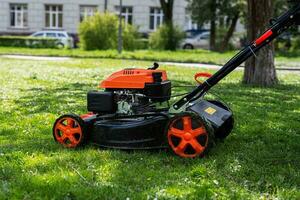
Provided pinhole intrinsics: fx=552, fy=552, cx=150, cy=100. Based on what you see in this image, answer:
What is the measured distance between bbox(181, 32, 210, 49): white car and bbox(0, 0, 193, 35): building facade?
7.28 metres

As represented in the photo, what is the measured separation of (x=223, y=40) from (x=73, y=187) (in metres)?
37.0

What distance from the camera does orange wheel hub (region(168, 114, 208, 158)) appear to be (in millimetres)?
5652

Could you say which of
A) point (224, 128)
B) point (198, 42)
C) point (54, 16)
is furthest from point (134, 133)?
point (54, 16)

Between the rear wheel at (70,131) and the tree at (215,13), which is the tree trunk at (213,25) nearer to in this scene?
the tree at (215,13)

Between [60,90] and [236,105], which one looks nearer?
[236,105]

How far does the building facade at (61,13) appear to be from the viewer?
2094 inches

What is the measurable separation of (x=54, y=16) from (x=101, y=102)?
4927 cm

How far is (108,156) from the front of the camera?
5.91 metres

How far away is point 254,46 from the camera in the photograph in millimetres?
5801

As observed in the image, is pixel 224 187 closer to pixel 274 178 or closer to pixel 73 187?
pixel 274 178

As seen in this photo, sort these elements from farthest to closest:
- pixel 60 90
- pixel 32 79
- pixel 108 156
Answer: pixel 32 79, pixel 60 90, pixel 108 156

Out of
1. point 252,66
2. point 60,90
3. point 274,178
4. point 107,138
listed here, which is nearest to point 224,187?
point 274,178

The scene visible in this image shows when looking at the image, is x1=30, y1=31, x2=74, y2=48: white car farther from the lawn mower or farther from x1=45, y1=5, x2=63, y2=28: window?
the lawn mower

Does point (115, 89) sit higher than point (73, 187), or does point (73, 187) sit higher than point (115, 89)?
point (115, 89)
